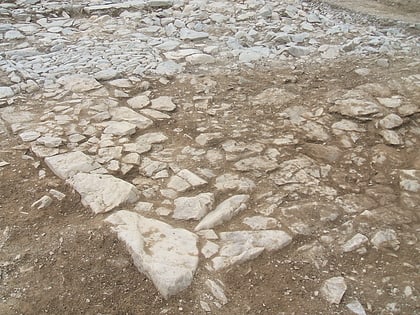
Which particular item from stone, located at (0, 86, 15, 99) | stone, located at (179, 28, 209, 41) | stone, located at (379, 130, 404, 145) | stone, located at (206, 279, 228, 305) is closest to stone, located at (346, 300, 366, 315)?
stone, located at (206, 279, 228, 305)

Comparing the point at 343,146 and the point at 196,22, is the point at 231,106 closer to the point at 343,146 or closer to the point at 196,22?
the point at 343,146

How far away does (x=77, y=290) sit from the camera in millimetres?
2291

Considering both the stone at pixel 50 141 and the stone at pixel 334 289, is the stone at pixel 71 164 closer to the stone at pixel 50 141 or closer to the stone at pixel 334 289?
the stone at pixel 50 141

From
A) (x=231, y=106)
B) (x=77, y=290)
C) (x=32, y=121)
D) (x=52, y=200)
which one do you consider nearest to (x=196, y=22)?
(x=231, y=106)

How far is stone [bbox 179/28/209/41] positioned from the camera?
5.17m

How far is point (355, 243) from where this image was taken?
8.48 feet

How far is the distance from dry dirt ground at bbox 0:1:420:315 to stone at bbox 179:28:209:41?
2.76m

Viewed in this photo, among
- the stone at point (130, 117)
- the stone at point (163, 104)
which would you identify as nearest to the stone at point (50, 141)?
the stone at point (130, 117)

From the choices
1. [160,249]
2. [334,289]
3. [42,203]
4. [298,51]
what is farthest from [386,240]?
[298,51]

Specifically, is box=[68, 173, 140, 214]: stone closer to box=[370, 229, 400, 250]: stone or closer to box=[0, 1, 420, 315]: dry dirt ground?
box=[0, 1, 420, 315]: dry dirt ground

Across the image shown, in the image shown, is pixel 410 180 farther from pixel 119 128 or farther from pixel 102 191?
pixel 119 128

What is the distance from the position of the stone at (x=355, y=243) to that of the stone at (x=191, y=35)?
10.6 feet

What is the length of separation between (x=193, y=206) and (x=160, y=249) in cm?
43

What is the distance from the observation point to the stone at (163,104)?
12.8 feet
